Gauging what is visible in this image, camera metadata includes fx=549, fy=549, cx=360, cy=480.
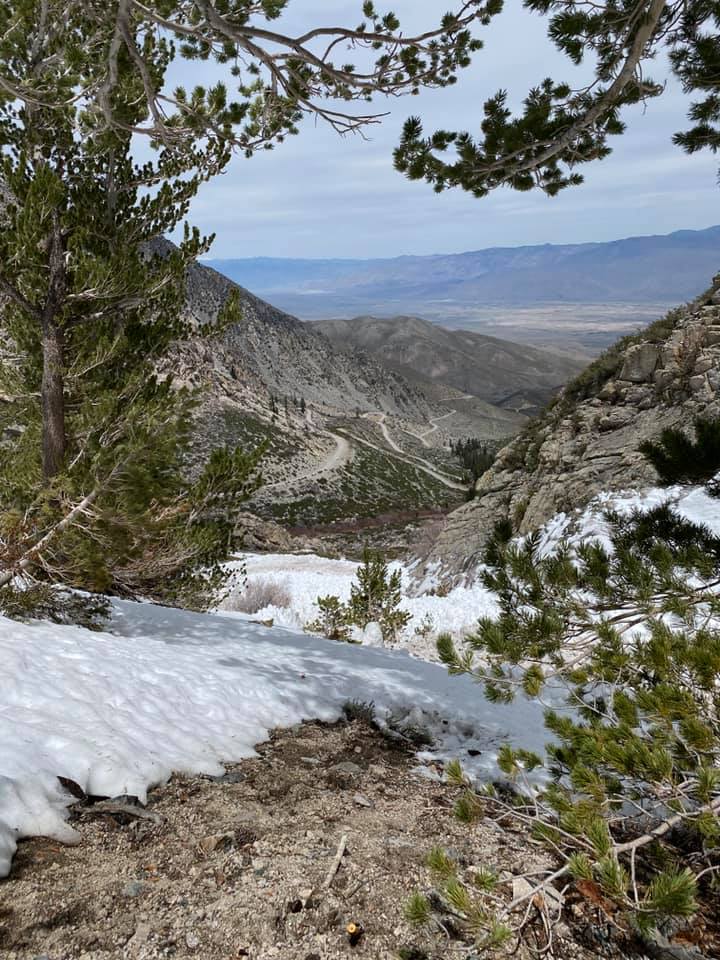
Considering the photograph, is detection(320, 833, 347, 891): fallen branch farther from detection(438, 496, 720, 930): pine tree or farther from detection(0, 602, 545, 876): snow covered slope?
detection(0, 602, 545, 876): snow covered slope

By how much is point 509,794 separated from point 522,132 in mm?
5165

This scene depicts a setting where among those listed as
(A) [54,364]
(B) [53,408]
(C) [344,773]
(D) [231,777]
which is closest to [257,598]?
(B) [53,408]

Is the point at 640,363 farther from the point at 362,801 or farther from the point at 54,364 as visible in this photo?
the point at 362,801

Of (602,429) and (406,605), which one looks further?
(602,429)

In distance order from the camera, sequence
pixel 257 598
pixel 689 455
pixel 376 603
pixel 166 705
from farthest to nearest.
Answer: pixel 257 598
pixel 376 603
pixel 166 705
pixel 689 455

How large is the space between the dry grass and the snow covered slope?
342 inches

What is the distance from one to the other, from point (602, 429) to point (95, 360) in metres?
14.8

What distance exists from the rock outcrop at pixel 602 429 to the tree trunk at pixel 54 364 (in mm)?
11813

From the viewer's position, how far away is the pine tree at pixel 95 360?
21.3 feet

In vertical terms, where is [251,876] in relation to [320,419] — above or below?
below

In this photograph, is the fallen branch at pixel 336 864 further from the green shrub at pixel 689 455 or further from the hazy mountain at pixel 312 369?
the hazy mountain at pixel 312 369

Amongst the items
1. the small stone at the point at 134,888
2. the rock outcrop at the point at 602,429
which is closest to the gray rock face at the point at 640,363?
the rock outcrop at the point at 602,429

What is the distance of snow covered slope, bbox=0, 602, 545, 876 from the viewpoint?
3346 millimetres

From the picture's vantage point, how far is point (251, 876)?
276 centimetres
